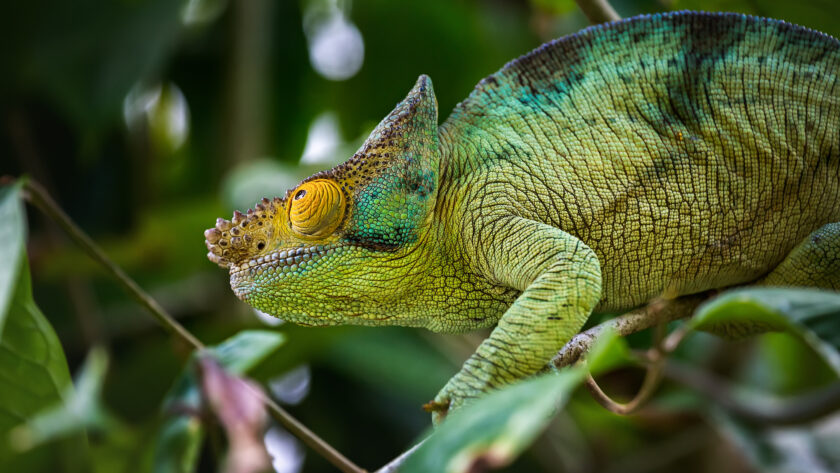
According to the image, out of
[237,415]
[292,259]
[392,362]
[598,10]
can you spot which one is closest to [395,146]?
[292,259]

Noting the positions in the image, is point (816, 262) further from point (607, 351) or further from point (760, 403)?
point (760, 403)

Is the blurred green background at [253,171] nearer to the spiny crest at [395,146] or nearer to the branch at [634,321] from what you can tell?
the branch at [634,321]

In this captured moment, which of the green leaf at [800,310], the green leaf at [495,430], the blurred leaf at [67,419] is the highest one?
the green leaf at [800,310]

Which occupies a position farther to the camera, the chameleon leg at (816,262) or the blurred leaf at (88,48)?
the blurred leaf at (88,48)

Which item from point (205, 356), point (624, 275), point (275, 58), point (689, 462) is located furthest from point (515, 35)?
point (205, 356)

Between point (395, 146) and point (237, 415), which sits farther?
point (395, 146)

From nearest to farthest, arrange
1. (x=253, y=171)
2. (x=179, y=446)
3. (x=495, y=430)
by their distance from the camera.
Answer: (x=495, y=430) < (x=179, y=446) < (x=253, y=171)

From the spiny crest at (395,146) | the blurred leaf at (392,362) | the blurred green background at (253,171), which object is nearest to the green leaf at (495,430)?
the spiny crest at (395,146)
